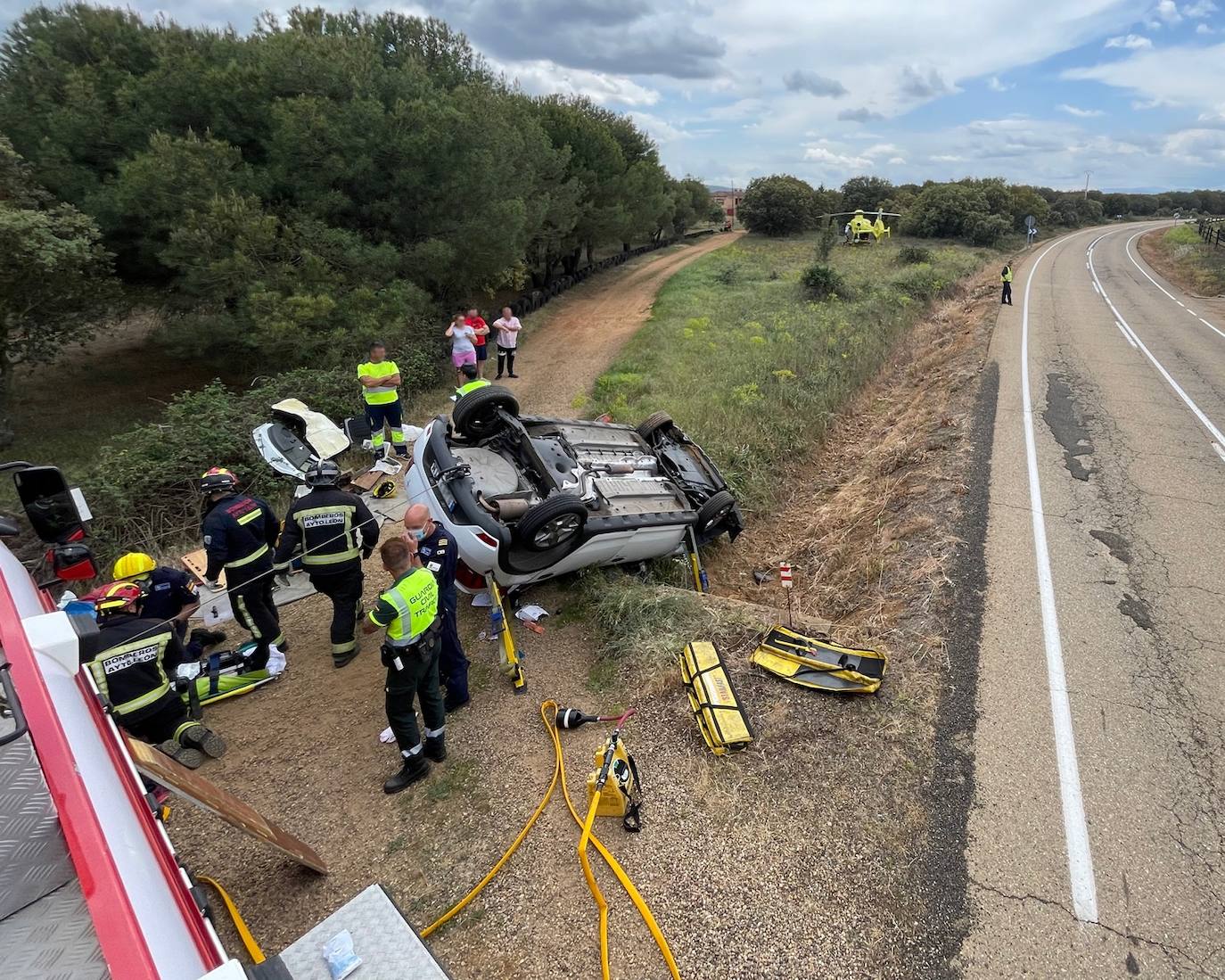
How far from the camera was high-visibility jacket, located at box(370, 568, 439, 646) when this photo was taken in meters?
3.57

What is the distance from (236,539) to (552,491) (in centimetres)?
247

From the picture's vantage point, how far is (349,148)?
1154 cm

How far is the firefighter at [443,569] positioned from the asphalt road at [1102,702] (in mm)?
3399

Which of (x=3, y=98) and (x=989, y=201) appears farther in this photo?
(x=989, y=201)

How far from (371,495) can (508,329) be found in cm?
518

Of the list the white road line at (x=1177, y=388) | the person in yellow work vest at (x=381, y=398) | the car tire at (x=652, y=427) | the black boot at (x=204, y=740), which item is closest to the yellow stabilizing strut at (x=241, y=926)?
the black boot at (x=204, y=740)

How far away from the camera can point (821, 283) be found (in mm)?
21281

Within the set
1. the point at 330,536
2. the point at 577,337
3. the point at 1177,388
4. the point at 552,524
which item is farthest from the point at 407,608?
the point at 577,337

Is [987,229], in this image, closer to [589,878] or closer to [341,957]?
[589,878]

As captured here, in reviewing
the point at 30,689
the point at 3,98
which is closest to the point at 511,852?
the point at 30,689

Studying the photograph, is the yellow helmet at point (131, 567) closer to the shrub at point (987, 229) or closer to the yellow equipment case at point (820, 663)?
the yellow equipment case at point (820, 663)

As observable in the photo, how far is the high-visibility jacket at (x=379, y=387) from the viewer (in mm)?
7902

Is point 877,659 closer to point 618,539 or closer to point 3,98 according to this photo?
point 618,539

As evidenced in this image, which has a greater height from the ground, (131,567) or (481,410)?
(481,410)
